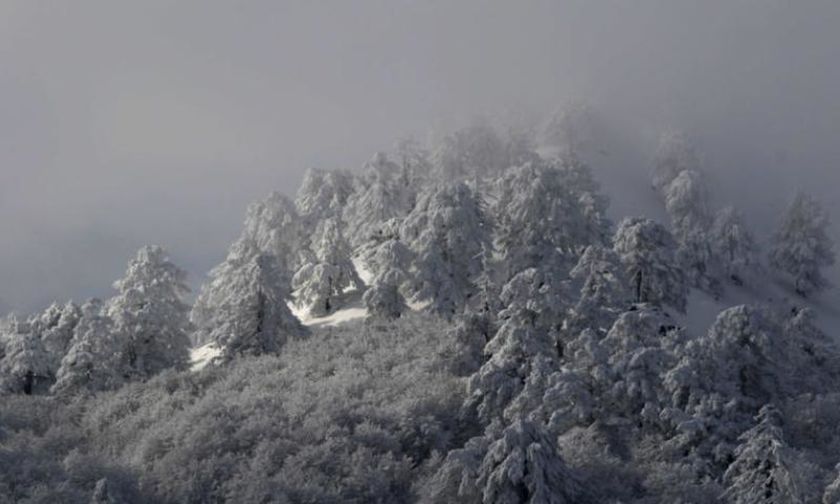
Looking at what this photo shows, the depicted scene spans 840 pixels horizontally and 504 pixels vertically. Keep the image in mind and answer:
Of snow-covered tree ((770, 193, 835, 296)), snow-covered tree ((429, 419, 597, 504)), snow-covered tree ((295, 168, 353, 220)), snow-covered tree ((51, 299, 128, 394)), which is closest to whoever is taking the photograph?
snow-covered tree ((429, 419, 597, 504))

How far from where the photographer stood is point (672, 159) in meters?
102

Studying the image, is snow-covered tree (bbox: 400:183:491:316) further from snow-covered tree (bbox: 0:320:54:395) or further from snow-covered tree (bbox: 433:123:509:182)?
snow-covered tree (bbox: 433:123:509:182)

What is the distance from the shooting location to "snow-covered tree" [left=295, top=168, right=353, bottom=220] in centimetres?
7150

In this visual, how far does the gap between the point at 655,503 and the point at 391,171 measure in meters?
55.1

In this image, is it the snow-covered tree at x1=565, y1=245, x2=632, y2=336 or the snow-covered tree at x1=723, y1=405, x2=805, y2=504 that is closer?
the snow-covered tree at x1=723, y1=405, x2=805, y2=504

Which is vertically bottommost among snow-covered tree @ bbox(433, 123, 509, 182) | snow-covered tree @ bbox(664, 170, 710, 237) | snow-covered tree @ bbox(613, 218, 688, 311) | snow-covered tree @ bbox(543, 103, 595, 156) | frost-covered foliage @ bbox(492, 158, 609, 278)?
snow-covered tree @ bbox(613, 218, 688, 311)

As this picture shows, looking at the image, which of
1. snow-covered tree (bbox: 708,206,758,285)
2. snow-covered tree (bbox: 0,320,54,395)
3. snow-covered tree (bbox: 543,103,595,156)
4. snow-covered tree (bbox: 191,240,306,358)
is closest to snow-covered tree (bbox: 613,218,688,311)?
snow-covered tree (bbox: 191,240,306,358)

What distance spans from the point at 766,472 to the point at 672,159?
8491 centimetres

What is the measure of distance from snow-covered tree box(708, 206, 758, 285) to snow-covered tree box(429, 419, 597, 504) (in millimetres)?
54066

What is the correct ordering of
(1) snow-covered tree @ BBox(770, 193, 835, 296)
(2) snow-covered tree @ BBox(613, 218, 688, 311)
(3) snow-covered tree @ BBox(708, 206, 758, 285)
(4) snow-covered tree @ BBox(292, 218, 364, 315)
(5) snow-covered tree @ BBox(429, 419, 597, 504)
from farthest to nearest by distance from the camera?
(1) snow-covered tree @ BBox(770, 193, 835, 296) < (3) snow-covered tree @ BBox(708, 206, 758, 285) < (4) snow-covered tree @ BBox(292, 218, 364, 315) < (2) snow-covered tree @ BBox(613, 218, 688, 311) < (5) snow-covered tree @ BBox(429, 419, 597, 504)

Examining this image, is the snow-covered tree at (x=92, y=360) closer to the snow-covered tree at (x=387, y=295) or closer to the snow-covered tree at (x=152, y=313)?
the snow-covered tree at (x=152, y=313)

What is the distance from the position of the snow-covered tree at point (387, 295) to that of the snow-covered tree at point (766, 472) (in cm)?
2847

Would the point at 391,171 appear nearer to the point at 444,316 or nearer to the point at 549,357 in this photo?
the point at 444,316

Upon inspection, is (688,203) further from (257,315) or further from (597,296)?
(257,315)
